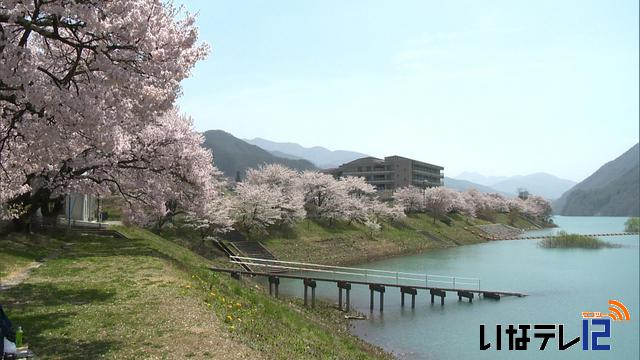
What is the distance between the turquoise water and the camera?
22969 millimetres

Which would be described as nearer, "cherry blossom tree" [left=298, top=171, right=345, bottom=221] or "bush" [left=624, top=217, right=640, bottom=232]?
"cherry blossom tree" [left=298, top=171, right=345, bottom=221]

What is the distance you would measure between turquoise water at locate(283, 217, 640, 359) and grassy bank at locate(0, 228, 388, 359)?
8.40 meters

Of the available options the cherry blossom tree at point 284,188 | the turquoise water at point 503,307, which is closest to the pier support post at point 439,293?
the turquoise water at point 503,307

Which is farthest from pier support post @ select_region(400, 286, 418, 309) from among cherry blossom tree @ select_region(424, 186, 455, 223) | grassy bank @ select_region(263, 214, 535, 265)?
cherry blossom tree @ select_region(424, 186, 455, 223)

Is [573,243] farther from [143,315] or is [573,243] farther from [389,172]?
[143,315]

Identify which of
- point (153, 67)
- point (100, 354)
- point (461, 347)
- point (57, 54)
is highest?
point (57, 54)

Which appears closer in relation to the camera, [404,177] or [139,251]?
[139,251]

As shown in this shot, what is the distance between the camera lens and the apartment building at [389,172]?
5197 inches

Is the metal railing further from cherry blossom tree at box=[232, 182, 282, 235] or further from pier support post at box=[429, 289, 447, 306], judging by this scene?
cherry blossom tree at box=[232, 182, 282, 235]

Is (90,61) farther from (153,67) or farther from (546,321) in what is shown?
(546,321)

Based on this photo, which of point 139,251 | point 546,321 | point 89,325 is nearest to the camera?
point 89,325

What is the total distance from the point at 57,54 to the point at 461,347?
21397 mm

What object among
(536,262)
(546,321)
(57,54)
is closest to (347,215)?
(536,262)

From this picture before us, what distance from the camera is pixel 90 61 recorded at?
11.9m
